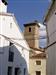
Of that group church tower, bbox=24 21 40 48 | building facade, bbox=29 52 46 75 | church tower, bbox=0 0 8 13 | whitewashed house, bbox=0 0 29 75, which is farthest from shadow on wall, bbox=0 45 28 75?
church tower, bbox=24 21 40 48

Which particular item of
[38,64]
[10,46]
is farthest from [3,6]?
[38,64]

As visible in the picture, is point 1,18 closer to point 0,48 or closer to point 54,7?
point 0,48

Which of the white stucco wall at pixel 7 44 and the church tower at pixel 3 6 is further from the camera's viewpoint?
the church tower at pixel 3 6

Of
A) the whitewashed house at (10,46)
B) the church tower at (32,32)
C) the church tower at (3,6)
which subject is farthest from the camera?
the church tower at (32,32)

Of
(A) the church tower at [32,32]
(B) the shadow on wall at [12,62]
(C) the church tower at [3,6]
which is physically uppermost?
(A) the church tower at [32,32]

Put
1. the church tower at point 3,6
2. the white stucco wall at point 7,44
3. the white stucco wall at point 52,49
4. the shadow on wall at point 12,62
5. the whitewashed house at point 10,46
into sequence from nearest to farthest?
the white stucco wall at point 52,49 → the shadow on wall at point 12,62 → the white stucco wall at point 7,44 → the whitewashed house at point 10,46 → the church tower at point 3,6

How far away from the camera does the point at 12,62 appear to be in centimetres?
2539

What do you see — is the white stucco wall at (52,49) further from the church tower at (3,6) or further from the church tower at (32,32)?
the church tower at (32,32)

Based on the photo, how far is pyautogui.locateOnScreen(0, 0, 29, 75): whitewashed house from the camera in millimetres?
23217

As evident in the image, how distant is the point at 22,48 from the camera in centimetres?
2875

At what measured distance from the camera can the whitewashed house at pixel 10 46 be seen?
914 inches

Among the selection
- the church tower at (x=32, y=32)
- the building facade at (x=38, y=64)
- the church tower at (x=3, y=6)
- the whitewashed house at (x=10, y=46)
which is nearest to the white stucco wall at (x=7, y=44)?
the whitewashed house at (x=10, y=46)

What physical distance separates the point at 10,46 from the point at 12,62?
67.0 inches

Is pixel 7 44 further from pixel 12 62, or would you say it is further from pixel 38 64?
pixel 38 64
